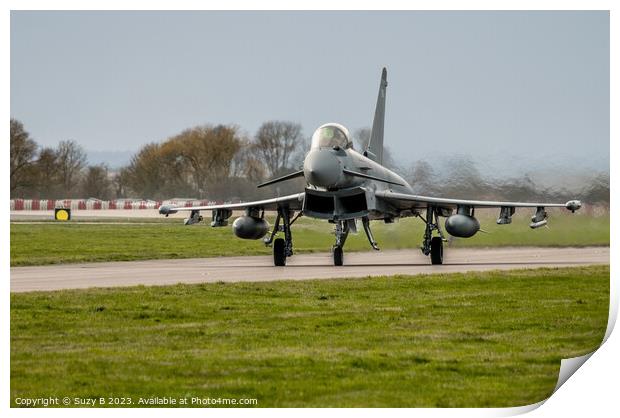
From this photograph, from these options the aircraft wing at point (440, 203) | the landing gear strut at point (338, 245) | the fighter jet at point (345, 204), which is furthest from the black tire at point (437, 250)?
the landing gear strut at point (338, 245)

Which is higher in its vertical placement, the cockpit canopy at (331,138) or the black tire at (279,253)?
the cockpit canopy at (331,138)

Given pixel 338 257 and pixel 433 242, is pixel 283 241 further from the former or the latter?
pixel 433 242

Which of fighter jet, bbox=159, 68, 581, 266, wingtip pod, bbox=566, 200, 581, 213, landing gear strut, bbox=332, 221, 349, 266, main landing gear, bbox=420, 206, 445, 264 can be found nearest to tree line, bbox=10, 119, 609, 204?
wingtip pod, bbox=566, 200, 581, 213

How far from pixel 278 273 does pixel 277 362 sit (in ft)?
51.0

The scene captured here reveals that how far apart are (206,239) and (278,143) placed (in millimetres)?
23808

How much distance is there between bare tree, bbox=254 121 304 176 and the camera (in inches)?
890

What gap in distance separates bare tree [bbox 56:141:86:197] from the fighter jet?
7.77 meters

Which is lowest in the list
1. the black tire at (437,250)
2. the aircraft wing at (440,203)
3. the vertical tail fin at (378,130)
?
the black tire at (437,250)

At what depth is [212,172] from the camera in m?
27.2

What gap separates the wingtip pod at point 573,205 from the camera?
20966 millimetres

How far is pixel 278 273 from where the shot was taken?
1233 inches

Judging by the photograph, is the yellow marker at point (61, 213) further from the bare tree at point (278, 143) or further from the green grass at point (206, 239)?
the bare tree at point (278, 143)

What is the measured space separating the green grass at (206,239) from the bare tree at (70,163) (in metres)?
4.64
